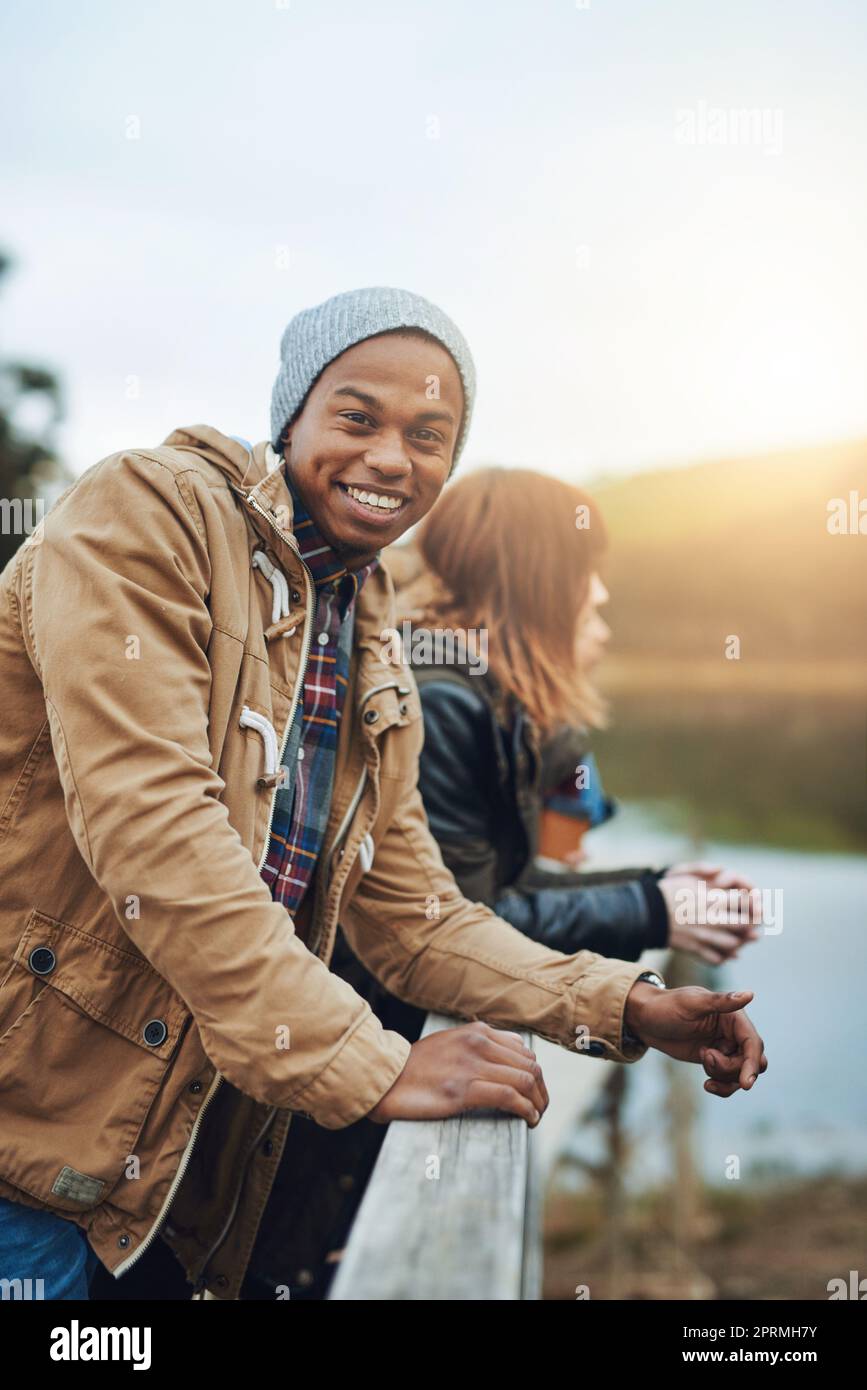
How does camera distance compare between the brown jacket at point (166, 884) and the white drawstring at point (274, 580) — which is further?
the white drawstring at point (274, 580)

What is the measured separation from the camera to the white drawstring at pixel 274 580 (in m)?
1.49

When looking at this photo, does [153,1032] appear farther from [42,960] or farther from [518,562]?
[518,562]

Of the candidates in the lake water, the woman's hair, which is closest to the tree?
the woman's hair

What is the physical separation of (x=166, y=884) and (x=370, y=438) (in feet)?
2.19

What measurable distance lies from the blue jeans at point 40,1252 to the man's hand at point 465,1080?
0.41 metres

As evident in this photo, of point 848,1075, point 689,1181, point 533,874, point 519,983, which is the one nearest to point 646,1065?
point 689,1181

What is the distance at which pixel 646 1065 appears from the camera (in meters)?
11.4

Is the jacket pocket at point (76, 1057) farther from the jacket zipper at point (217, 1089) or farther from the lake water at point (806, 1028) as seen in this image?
the lake water at point (806, 1028)

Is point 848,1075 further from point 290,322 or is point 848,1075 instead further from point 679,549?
point 290,322

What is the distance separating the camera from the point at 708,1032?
1.53 meters

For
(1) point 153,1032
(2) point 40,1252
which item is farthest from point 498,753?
(2) point 40,1252

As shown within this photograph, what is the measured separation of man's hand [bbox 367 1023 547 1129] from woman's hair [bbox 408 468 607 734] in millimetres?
1068

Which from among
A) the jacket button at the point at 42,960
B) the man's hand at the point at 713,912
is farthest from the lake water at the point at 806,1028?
the jacket button at the point at 42,960

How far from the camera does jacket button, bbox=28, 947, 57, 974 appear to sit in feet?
4.27
